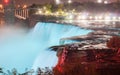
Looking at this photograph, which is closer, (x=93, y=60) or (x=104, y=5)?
(x=93, y=60)

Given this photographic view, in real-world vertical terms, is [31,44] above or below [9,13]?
below

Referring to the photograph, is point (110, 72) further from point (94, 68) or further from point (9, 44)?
point (9, 44)

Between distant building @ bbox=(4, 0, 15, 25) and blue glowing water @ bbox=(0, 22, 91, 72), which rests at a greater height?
distant building @ bbox=(4, 0, 15, 25)

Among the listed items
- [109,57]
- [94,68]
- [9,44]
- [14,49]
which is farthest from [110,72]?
[9,44]

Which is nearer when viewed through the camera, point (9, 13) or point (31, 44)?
point (31, 44)

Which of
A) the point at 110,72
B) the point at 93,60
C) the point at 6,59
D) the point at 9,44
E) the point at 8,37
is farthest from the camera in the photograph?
the point at 8,37

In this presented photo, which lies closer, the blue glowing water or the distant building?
the blue glowing water

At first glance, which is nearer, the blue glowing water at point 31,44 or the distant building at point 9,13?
the blue glowing water at point 31,44

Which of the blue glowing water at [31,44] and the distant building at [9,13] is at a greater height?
the distant building at [9,13]
